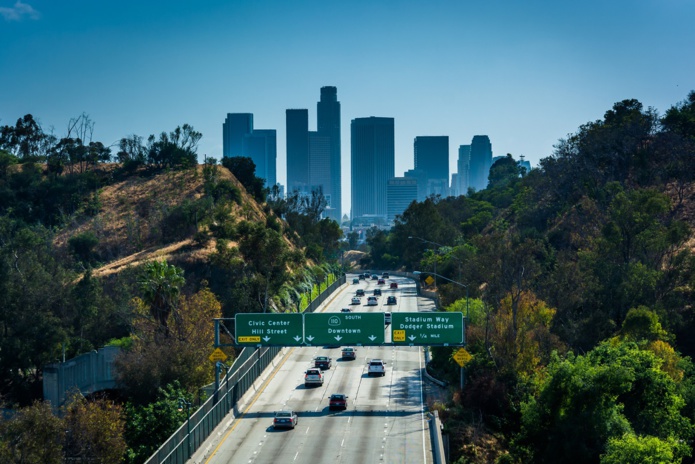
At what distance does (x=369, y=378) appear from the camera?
6344 centimetres

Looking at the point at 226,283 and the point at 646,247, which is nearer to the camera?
the point at 646,247

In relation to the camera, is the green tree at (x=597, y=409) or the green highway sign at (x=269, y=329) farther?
the green highway sign at (x=269, y=329)

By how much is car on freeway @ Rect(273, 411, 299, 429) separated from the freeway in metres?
0.38

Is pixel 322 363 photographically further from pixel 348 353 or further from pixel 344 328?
pixel 344 328

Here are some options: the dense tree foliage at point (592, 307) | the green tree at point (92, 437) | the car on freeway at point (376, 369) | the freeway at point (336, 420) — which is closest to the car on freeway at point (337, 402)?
the freeway at point (336, 420)

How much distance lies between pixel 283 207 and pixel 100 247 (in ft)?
154

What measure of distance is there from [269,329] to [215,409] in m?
7.79

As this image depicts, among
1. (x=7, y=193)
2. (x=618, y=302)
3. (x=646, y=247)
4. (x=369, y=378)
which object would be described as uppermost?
(x=7, y=193)

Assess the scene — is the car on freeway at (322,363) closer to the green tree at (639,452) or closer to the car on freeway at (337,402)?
the car on freeway at (337,402)

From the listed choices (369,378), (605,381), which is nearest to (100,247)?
A: (369,378)

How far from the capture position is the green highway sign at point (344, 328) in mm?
53656

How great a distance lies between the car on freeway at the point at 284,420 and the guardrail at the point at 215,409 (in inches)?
140

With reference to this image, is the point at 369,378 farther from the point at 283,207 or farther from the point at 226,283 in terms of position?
the point at 283,207

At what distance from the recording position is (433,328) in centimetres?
5381
